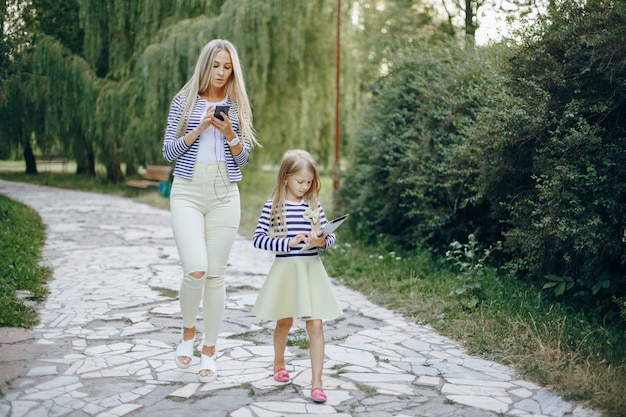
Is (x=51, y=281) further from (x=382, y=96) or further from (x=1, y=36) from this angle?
(x=382, y=96)

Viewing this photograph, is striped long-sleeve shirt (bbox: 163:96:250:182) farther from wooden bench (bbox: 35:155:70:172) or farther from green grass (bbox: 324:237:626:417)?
wooden bench (bbox: 35:155:70:172)

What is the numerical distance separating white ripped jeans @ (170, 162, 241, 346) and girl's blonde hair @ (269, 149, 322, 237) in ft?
0.96

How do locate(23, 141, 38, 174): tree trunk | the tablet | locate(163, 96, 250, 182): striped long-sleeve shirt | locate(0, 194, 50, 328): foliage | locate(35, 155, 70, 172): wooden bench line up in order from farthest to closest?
locate(35, 155, 70, 172): wooden bench
locate(23, 141, 38, 174): tree trunk
locate(0, 194, 50, 328): foliage
locate(163, 96, 250, 182): striped long-sleeve shirt
the tablet

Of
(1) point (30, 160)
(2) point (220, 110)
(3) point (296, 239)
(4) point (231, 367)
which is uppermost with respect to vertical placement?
(2) point (220, 110)

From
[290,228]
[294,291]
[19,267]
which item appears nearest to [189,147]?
[290,228]

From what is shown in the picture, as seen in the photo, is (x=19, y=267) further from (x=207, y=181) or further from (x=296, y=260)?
(x=296, y=260)

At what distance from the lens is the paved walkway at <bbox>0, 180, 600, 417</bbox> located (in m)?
3.54

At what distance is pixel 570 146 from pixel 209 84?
2.61 m

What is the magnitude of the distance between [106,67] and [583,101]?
15784mm

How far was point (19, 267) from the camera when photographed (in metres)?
6.69

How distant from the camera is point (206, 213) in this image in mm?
3959

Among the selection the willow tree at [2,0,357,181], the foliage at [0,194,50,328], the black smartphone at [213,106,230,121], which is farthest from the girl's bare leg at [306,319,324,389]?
the willow tree at [2,0,357,181]

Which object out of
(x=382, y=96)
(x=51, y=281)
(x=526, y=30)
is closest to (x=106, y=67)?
(x=382, y=96)

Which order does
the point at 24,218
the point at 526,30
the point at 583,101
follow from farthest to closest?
the point at 24,218, the point at 526,30, the point at 583,101
